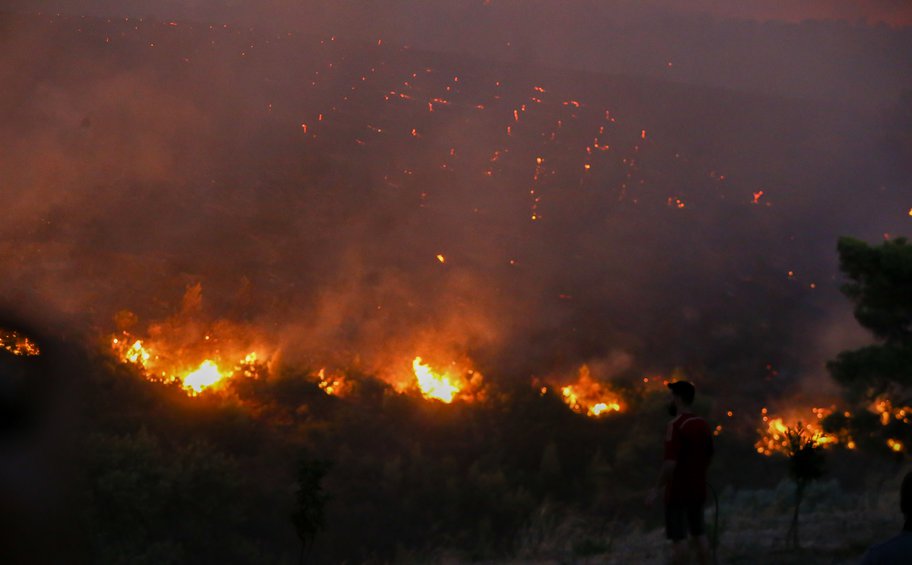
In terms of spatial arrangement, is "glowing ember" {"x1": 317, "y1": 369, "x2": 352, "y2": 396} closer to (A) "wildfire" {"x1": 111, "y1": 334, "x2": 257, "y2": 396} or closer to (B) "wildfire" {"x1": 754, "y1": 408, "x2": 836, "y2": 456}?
(A) "wildfire" {"x1": 111, "y1": 334, "x2": 257, "y2": 396}

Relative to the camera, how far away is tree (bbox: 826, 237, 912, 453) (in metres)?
12.1

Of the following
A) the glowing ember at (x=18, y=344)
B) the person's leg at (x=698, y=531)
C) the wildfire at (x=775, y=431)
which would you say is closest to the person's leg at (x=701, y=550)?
the person's leg at (x=698, y=531)

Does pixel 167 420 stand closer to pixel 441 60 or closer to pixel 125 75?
pixel 125 75

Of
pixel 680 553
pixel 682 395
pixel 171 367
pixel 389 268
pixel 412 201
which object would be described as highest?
pixel 412 201

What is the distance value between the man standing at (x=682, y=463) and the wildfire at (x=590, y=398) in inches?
645

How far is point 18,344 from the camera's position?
13562 mm

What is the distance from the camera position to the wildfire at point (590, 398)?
24609 millimetres

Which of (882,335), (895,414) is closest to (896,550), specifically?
(895,414)

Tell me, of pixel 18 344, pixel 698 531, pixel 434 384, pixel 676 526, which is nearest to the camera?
pixel 676 526

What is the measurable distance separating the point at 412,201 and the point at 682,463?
1512 inches

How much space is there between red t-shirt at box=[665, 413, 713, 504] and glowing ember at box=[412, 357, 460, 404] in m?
15.5

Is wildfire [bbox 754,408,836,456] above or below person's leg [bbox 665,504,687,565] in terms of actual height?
above

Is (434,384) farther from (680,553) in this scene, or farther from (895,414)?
(680,553)

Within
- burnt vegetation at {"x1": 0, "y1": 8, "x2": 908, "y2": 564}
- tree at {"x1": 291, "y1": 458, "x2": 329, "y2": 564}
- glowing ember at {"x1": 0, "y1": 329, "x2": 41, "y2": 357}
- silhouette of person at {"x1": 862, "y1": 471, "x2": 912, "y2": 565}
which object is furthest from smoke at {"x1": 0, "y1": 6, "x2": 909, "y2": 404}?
silhouette of person at {"x1": 862, "y1": 471, "x2": 912, "y2": 565}
